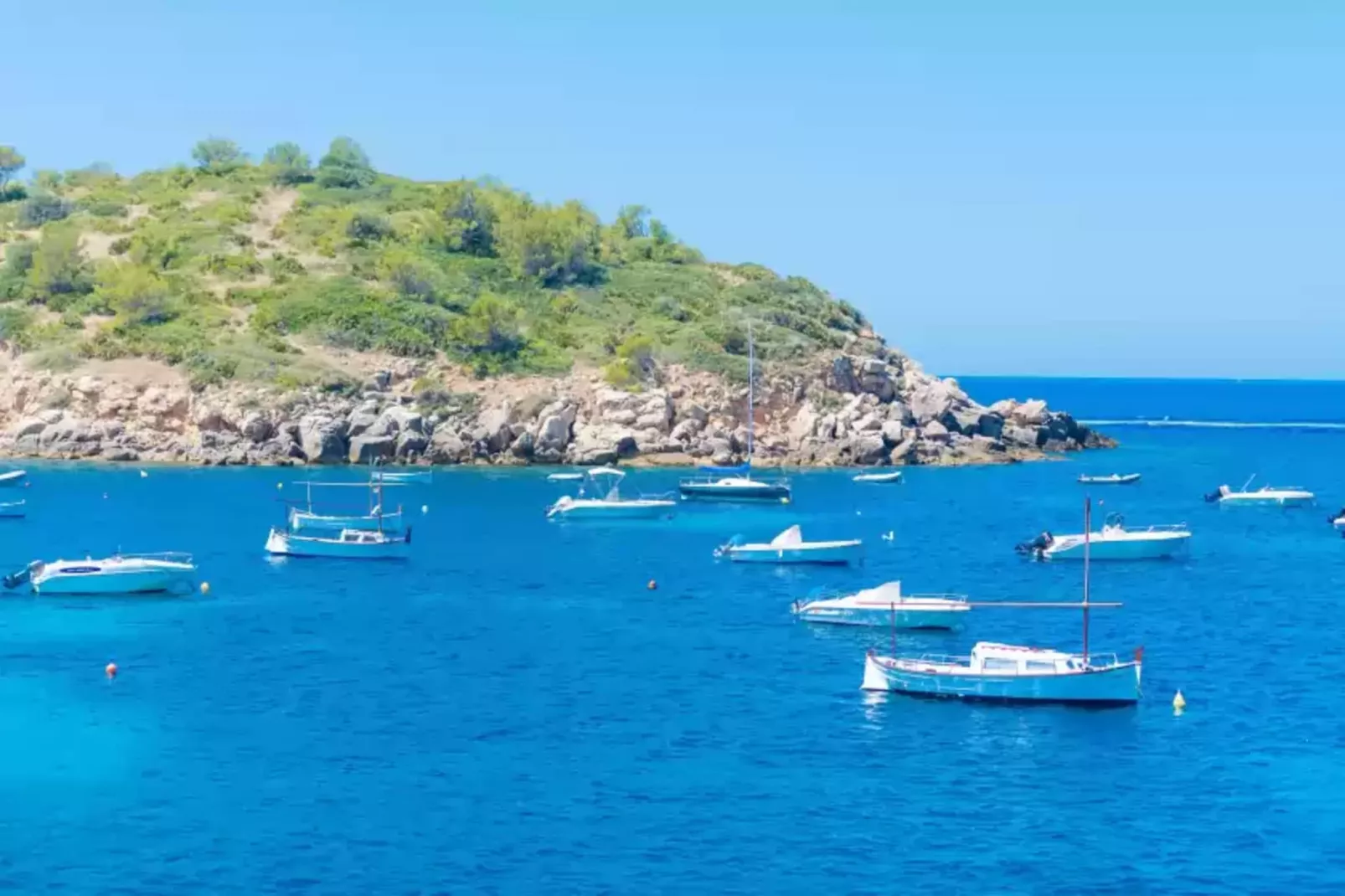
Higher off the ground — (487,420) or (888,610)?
(487,420)

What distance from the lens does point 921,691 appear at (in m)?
50.9

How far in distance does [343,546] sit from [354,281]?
70.9 m

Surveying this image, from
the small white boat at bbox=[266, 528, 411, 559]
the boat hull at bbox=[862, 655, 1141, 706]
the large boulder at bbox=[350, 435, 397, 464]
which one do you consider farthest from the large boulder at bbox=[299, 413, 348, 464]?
the boat hull at bbox=[862, 655, 1141, 706]

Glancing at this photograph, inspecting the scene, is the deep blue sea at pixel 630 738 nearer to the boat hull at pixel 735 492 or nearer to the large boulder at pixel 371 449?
the boat hull at pixel 735 492

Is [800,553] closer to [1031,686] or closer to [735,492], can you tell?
[735,492]

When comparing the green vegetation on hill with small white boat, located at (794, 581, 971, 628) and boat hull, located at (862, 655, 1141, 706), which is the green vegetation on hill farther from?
boat hull, located at (862, 655, 1141, 706)

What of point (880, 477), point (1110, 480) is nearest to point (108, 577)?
point (880, 477)

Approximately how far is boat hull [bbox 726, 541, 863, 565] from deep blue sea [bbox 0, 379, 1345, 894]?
4.98ft

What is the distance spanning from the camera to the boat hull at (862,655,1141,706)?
4969cm

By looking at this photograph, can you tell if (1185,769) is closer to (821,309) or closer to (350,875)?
(350,875)

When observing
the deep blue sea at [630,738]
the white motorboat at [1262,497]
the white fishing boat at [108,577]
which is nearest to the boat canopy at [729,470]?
the white motorboat at [1262,497]

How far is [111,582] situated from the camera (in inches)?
2670

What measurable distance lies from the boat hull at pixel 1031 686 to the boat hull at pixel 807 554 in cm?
2798

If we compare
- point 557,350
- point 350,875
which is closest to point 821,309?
point 557,350
